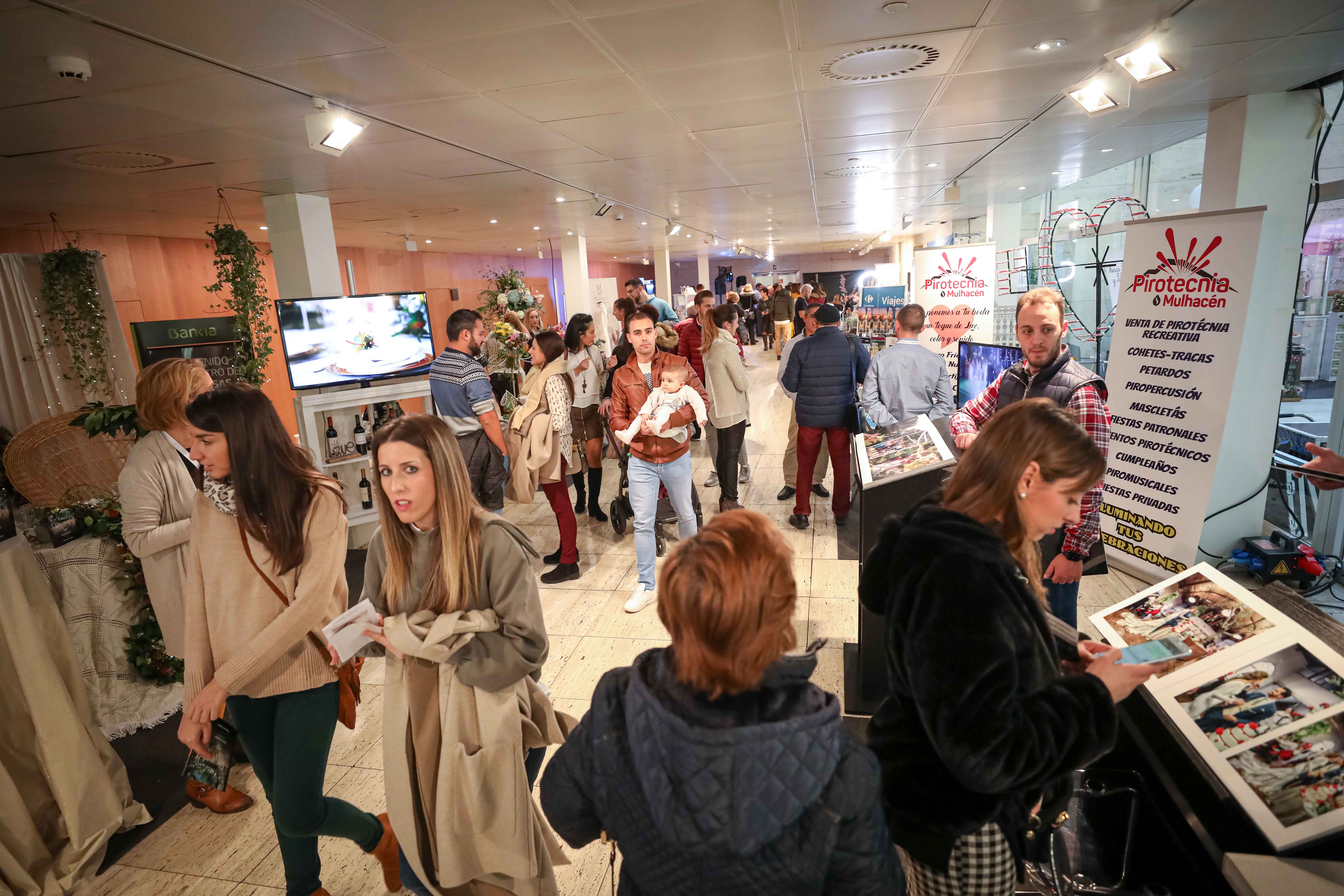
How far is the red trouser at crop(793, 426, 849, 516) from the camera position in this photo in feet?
16.0

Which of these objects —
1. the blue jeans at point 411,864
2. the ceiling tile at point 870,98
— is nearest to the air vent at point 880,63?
the ceiling tile at point 870,98

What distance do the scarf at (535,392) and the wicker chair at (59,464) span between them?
1.93 metres

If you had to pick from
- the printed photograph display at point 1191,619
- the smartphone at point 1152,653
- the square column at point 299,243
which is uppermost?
the square column at point 299,243

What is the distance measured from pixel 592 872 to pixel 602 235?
1055cm

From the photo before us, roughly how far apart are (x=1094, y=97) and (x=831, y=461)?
278 centimetres

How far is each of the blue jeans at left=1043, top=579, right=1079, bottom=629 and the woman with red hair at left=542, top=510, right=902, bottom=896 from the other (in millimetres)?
1953

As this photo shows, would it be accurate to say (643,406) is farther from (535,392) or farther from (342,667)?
(342,667)

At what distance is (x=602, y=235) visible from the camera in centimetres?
1133

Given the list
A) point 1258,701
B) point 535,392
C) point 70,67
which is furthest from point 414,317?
point 1258,701

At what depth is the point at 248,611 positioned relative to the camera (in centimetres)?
180

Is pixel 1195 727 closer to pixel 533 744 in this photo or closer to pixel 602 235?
pixel 533 744

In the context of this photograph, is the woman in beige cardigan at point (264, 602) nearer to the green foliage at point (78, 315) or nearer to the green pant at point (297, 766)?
the green pant at point (297, 766)

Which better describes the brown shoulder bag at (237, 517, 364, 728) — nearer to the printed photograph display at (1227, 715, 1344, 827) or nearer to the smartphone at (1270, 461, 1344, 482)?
the printed photograph display at (1227, 715, 1344, 827)

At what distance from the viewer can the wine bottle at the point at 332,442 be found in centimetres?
547
